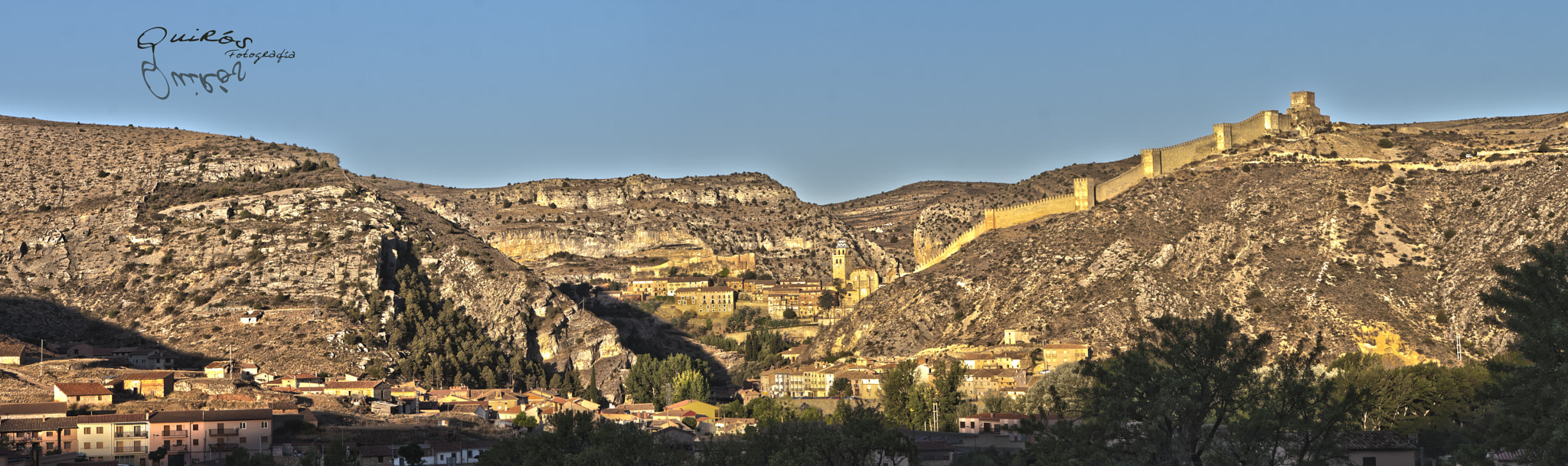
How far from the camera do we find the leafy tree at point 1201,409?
155ft

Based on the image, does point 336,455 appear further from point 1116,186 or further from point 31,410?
point 1116,186

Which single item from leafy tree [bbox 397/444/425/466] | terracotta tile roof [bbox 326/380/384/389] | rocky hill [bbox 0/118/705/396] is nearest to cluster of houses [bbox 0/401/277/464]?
leafy tree [bbox 397/444/425/466]

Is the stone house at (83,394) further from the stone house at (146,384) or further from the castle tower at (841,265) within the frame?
the castle tower at (841,265)

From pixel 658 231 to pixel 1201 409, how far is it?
14336 centimetres

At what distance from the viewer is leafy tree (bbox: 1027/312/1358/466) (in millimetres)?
47125

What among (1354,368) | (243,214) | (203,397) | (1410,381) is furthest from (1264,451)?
(243,214)

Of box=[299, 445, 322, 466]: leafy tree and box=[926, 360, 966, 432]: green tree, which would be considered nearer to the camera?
box=[299, 445, 322, 466]: leafy tree

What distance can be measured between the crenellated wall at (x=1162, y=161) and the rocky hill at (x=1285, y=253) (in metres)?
1.62

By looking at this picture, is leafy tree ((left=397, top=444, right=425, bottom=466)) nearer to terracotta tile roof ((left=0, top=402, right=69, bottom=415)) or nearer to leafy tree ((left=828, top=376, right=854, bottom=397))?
terracotta tile roof ((left=0, top=402, right=69, bottom=415))

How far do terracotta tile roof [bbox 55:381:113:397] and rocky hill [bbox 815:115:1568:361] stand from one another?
53.4 m

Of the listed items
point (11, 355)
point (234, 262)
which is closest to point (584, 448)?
point (11, 355)

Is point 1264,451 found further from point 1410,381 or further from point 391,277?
point 391,277

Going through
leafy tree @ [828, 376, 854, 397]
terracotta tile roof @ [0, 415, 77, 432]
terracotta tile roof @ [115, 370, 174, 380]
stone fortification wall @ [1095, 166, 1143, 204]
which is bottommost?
leafy tree @ [828, 376, 854, 397]

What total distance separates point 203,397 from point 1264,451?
170 ft
